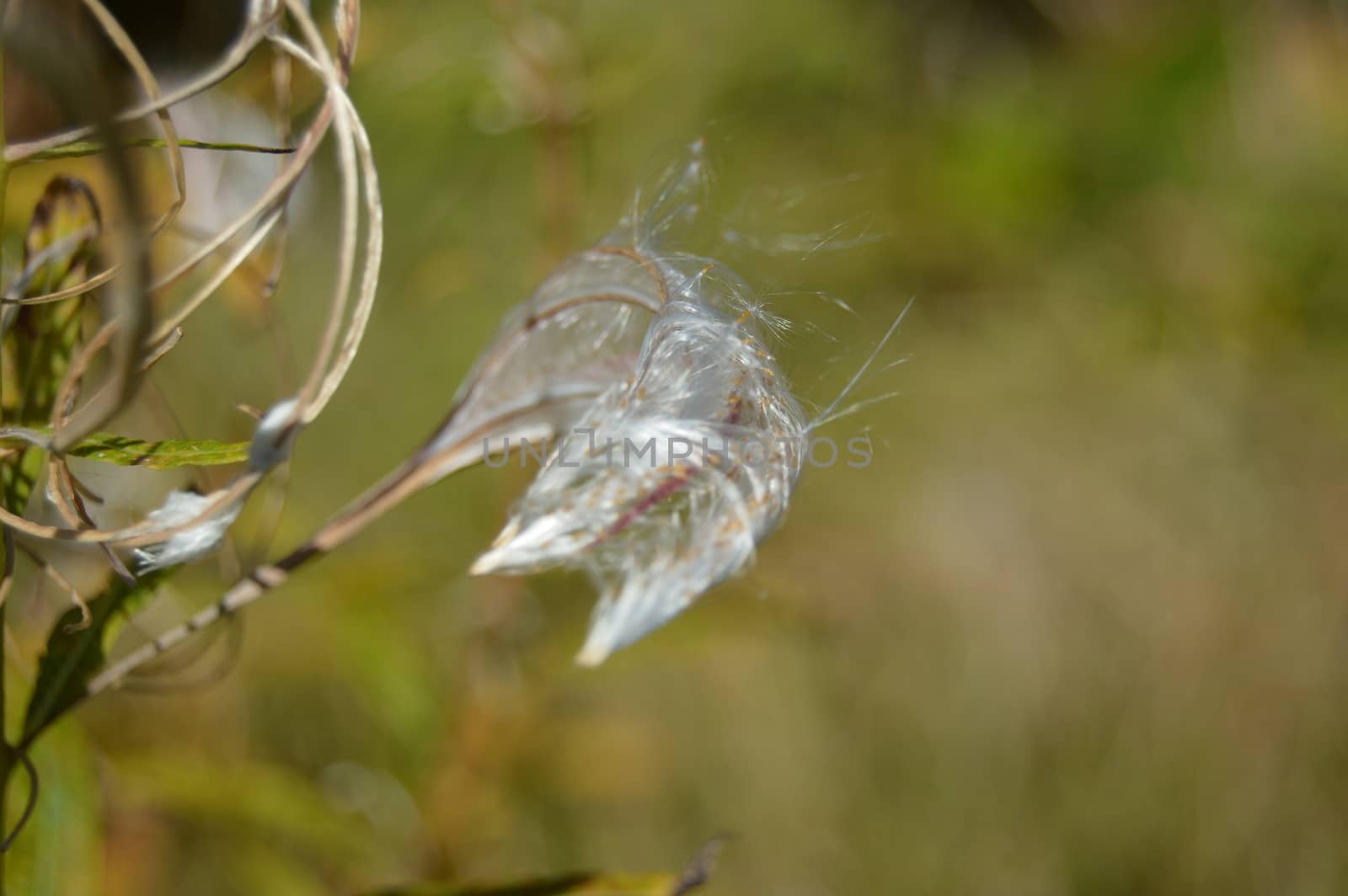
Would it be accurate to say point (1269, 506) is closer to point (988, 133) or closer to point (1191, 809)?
point (1191, 809)

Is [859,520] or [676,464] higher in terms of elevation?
[676,464]

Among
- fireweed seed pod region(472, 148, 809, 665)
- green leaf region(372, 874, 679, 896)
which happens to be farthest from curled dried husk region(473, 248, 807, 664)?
green leaf region(372, 874, 679, 896)

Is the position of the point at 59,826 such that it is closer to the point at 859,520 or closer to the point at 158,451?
the point at 158,451

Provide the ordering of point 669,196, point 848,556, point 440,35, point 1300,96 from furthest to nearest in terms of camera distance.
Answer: point 1300,96
point 848,556
point 440,35
point 669,196

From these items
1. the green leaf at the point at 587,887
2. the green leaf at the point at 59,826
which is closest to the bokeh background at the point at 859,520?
the green leaf at the point at 59,826

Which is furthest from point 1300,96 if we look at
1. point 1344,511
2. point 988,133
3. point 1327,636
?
point 1327,636

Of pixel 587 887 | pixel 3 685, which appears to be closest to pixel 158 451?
pixel 3 685
